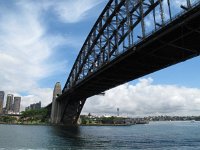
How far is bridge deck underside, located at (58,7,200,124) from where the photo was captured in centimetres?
3058

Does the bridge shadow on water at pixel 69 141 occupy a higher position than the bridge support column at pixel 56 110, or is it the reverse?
the bridge support column at pixel 56 110

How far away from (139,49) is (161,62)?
27.7ft

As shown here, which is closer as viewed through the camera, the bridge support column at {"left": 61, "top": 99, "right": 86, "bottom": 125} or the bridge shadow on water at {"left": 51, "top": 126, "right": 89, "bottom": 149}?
the bridge shadow on water at {"left": 51, "top": 126, "right": 89, "bottom": 149}

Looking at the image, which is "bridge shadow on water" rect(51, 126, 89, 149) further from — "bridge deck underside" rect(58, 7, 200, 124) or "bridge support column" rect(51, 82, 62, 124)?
"bridge support column" rect(51, 82, 62, 124)

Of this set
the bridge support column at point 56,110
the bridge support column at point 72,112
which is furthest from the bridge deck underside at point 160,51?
the bridge support column at point 56,110

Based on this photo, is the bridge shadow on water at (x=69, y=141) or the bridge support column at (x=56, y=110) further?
the bridge support column at (x=56, y=110)

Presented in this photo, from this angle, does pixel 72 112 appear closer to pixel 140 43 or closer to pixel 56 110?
pixel 56 110

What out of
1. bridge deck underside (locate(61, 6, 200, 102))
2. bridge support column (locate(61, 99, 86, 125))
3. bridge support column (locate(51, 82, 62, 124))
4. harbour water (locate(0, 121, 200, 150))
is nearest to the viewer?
bridge deck underside (locate(61, 6, 200, 102))


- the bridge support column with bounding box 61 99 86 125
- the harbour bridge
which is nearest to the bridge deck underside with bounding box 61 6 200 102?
the harbour bridge

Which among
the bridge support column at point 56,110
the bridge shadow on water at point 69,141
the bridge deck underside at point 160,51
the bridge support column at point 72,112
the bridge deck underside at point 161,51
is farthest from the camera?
the bridge support column at point 56,110

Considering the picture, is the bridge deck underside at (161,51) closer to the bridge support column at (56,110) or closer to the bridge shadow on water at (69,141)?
the bridge shadow on water at (69,141)

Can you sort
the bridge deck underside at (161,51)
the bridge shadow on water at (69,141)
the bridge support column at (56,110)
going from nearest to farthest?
the bridge deck underside at (161,51), the bridge shadow on water at (69,141), the bridge support column at (56,110)

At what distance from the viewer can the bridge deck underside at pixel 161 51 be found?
100 ft

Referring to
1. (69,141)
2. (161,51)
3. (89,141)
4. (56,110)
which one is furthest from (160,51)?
(56,110)
